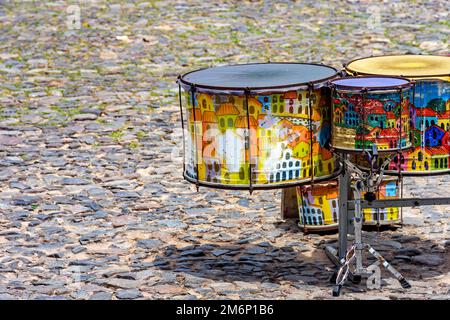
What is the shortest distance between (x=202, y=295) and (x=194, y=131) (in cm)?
132

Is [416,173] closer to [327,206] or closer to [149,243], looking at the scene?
[327,206]

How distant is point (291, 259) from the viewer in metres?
9.78

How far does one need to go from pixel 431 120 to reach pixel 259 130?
4.54 ft

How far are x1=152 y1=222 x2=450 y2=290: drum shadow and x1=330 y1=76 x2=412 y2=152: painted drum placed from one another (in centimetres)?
122

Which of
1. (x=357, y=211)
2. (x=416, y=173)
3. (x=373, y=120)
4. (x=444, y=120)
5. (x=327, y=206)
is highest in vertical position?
(x=373, y=120)

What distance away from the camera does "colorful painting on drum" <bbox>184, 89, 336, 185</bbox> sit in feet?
28.9

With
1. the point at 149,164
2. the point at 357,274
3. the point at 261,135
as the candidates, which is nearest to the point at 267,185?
the point at 261,135

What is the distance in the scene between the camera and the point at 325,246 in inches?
392

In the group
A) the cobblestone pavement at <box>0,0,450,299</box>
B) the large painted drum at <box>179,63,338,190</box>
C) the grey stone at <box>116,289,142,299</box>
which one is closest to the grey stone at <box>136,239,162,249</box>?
the cobblestone pavement at <box>0,0,450,299</box>

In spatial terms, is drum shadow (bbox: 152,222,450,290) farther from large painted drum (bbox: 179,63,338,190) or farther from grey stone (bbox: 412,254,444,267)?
large painted drum (bbox: 179,63,338,190)

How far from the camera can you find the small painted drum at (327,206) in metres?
10.3

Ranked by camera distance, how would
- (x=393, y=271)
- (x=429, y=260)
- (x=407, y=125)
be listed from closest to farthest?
1. (x=407, y=125)
2. (x=393, y=271)
3. (x=429, y=260)

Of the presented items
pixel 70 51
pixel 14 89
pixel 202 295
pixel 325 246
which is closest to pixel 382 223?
pixel 325 246

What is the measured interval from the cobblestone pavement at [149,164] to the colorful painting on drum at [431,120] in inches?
42.7
